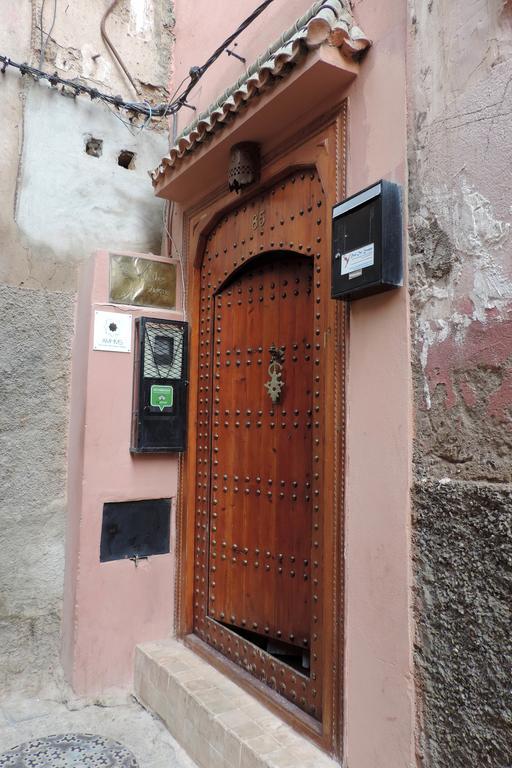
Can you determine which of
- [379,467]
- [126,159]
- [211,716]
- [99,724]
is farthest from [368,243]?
[99,724]

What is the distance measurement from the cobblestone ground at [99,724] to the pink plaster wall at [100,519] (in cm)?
11

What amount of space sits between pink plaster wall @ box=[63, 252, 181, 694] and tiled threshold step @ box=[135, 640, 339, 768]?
181 millimetres

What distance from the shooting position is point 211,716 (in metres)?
2.69

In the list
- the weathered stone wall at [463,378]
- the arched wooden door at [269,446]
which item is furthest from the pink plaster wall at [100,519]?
the weathered stone wall at [463,378]

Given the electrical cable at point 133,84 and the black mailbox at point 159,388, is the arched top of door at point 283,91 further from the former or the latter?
the black mailbox at point 159,388

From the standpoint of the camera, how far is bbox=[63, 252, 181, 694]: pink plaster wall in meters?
3.41

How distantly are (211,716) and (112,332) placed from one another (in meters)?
2.11

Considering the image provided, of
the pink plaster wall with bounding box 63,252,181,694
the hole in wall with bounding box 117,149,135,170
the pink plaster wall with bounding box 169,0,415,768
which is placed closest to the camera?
the pink plaster wall with bounding box 169,0,415,768

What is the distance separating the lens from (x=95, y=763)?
278 centimetres

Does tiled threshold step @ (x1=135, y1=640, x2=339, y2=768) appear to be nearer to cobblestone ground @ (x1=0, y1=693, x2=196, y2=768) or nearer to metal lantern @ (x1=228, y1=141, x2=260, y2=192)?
cobblestone ground @ (x1=0, y1=693, x2=196, y2=768)

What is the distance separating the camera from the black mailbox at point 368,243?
2125mm

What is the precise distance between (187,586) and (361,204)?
241cm

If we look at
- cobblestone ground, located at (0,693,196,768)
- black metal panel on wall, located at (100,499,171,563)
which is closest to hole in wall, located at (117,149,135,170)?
black metal panel on wall, located at (100,499,171,563)

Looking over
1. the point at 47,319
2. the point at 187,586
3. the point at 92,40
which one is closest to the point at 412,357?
the point at 187,586
